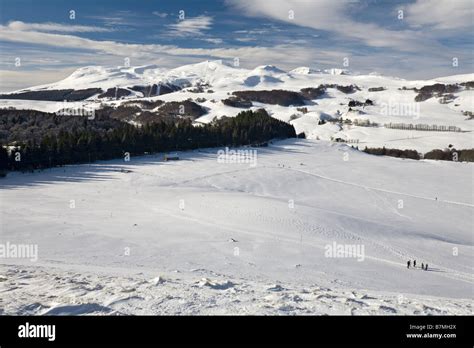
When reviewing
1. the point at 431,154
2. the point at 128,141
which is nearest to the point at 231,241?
the point at 128,141

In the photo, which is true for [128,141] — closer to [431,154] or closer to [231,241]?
[231,241]

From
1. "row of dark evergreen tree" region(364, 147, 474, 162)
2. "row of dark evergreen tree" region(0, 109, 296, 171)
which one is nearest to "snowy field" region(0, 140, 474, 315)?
"row of dark evergreen tree" region(0, 109, 296, 171)

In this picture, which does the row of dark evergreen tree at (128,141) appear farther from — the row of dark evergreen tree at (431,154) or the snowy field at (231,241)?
the row of dark evergreen tree at (431,154)

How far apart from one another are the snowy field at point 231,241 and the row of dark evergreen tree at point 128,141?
445 cm

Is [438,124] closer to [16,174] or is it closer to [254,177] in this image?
[254,177]

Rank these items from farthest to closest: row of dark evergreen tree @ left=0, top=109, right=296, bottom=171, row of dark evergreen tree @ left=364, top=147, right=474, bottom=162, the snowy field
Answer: row of dark evergreen tree @ left=364, top=147, right=474, bottom=162
row of dark evergreen tree @ left=0, top=109, right=296, bottom=171
the snowy field

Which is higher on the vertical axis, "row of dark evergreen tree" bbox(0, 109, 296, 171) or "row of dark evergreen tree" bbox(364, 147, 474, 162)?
"row of dark evergreen tree" bbox(0, 109, 296, 171)

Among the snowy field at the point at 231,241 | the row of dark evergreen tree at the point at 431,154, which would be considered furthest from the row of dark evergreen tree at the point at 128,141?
the row of dark evergreen tree at the point at 431,154

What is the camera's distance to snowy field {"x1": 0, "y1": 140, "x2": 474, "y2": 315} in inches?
639

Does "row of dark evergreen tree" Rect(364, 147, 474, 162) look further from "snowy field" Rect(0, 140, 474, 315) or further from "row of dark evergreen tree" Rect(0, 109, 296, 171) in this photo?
"snowy field" Rect(0, 140, 474, 315)

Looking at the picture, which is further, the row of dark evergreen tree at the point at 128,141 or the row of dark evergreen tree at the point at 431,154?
the row of dark evergreen tree at the point at 431,154

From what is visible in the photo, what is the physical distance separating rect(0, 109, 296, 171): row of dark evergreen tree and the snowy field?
14.6 ft

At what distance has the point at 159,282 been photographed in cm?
1870

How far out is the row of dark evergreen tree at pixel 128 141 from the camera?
63000 millimetres
